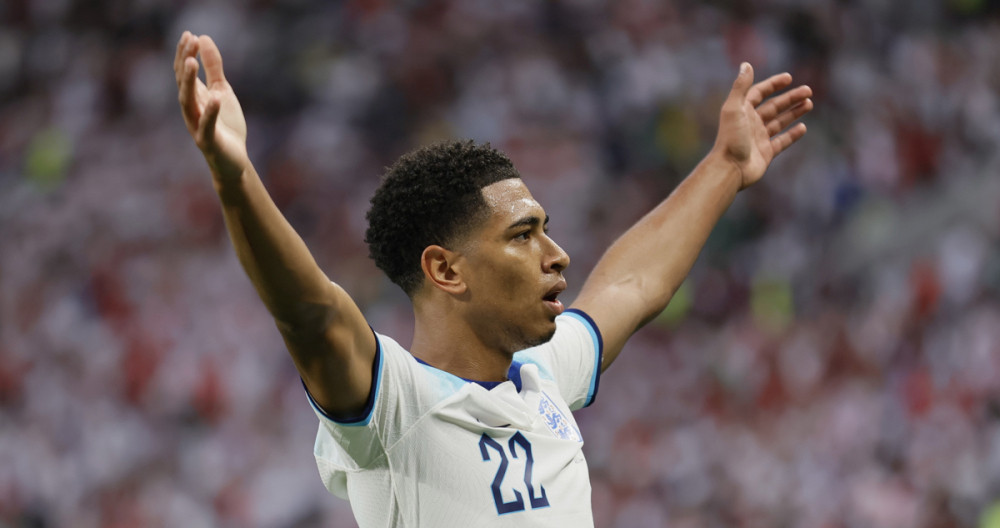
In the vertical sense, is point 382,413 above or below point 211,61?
below

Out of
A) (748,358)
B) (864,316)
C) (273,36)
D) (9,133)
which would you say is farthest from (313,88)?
(864,316)

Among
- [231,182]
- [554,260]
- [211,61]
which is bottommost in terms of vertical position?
[554,260]

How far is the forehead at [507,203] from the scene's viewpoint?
244cm

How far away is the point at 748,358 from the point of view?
6922 millimetres

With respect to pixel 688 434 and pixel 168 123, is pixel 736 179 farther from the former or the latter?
pixel 168 123

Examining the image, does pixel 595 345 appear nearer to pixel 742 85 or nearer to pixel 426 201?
pixel 426 201

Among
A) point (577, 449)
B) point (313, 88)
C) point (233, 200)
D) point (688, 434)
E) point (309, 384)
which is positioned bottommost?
point (688, 434)

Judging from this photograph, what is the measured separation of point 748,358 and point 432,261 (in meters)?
4.85

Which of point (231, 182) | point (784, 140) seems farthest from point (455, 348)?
point (784, 140)

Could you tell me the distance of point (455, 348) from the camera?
8.00ft

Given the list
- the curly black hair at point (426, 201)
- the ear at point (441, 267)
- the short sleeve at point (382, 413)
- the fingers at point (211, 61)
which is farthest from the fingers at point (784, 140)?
the fingers at point (211, 61)

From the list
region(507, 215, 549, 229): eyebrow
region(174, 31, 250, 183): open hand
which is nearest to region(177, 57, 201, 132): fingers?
region(174, 31, 250, 183): open hand

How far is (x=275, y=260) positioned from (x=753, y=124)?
178 cm

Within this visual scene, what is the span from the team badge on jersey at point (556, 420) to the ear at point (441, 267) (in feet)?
1.14
